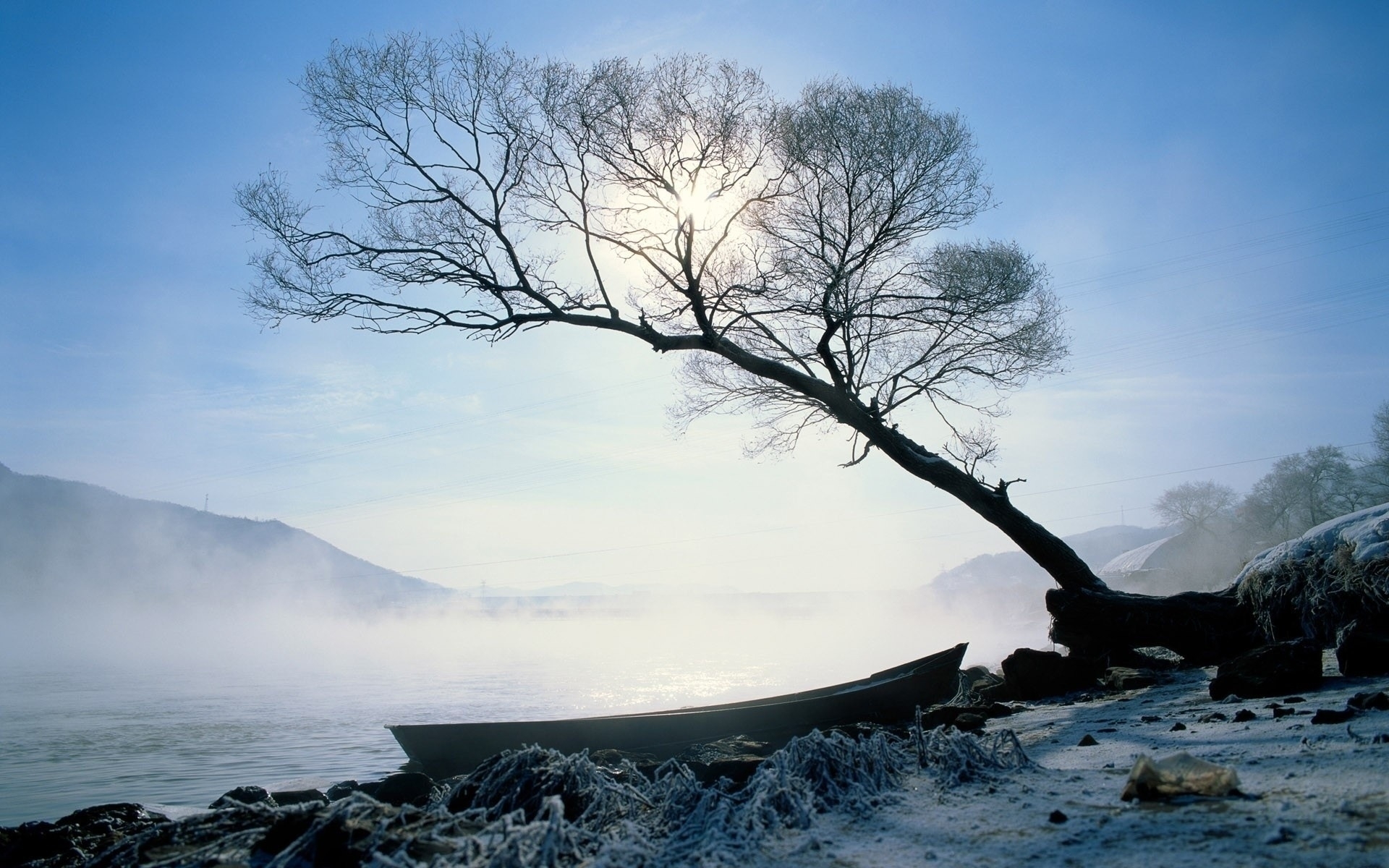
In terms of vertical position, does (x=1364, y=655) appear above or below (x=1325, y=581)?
below

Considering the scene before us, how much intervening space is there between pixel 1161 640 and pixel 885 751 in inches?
302

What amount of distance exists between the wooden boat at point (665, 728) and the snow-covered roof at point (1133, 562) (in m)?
68.7

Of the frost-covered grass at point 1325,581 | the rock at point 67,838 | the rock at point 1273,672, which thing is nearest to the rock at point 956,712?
the rock at point 1273,672

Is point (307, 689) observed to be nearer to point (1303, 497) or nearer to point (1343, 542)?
point (1343, 542)

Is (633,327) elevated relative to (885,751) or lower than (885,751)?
elevated

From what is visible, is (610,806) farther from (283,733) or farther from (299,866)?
→ (283,733)

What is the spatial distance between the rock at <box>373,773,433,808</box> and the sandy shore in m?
4.03

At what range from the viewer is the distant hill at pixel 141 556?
118 metres

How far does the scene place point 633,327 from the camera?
426 inches

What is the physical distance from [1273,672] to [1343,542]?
14.2ft

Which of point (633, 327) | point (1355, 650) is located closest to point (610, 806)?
point (1355, 650)

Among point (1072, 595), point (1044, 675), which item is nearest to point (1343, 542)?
point (1072, 595)

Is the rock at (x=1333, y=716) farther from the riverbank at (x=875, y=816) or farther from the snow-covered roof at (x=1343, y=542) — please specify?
the snow-covered roof at (x=1343, y=542)

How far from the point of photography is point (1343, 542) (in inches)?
368
